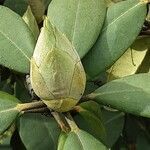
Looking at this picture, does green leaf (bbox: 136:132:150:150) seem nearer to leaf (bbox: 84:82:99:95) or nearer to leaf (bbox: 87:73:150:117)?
leaf (bbox: 84:82:99:95)

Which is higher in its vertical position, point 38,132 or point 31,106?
point 31,106

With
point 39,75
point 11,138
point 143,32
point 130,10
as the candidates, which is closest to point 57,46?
point 39,75

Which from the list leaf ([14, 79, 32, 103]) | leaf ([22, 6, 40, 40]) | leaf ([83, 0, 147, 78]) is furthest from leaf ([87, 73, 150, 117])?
leaf ([14, 79, 32, 103])

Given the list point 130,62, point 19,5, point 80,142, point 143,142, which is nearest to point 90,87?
point 130,62

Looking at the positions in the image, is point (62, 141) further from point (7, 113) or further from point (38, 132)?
point (38, 132)

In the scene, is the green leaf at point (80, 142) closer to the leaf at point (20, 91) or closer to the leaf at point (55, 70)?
the leaf at point (55, 70)
